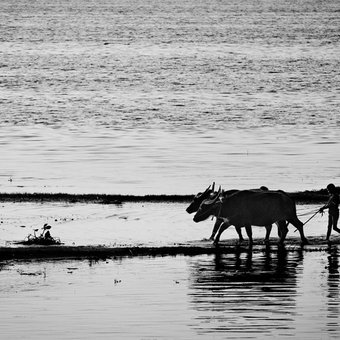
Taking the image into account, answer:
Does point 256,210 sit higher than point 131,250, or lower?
higher

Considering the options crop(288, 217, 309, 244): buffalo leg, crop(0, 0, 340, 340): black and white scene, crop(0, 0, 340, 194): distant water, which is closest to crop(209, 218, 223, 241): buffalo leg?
crop(0, 0, 340, 340): black and white scene

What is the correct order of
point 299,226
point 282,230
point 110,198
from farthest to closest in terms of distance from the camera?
point 110,198
point 299,226
point 282,230

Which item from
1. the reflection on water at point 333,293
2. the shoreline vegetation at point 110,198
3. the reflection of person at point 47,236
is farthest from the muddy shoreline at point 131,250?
the shoreline vegetation at point 110,198

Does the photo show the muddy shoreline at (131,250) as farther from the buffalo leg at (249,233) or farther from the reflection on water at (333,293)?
the reflection on water at (333,293)

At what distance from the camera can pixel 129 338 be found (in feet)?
55.7

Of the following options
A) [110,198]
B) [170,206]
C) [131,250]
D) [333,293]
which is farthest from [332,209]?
[110,198]

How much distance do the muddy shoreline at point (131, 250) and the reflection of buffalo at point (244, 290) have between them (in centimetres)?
28

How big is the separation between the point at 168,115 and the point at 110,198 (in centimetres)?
3199

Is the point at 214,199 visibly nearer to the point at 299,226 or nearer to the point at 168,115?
the point at 299,226

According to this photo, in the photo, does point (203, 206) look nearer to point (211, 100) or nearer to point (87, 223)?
point (87, 223)

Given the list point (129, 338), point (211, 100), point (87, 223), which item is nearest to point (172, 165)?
point (87, 223)

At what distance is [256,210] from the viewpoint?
958 inches

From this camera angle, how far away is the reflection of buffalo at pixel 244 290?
58.4 feet

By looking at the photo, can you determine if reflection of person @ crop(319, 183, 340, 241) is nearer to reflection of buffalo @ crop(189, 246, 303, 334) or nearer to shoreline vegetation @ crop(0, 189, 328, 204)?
reflection of buffalo @ crop(189, 246, 303, 334)
